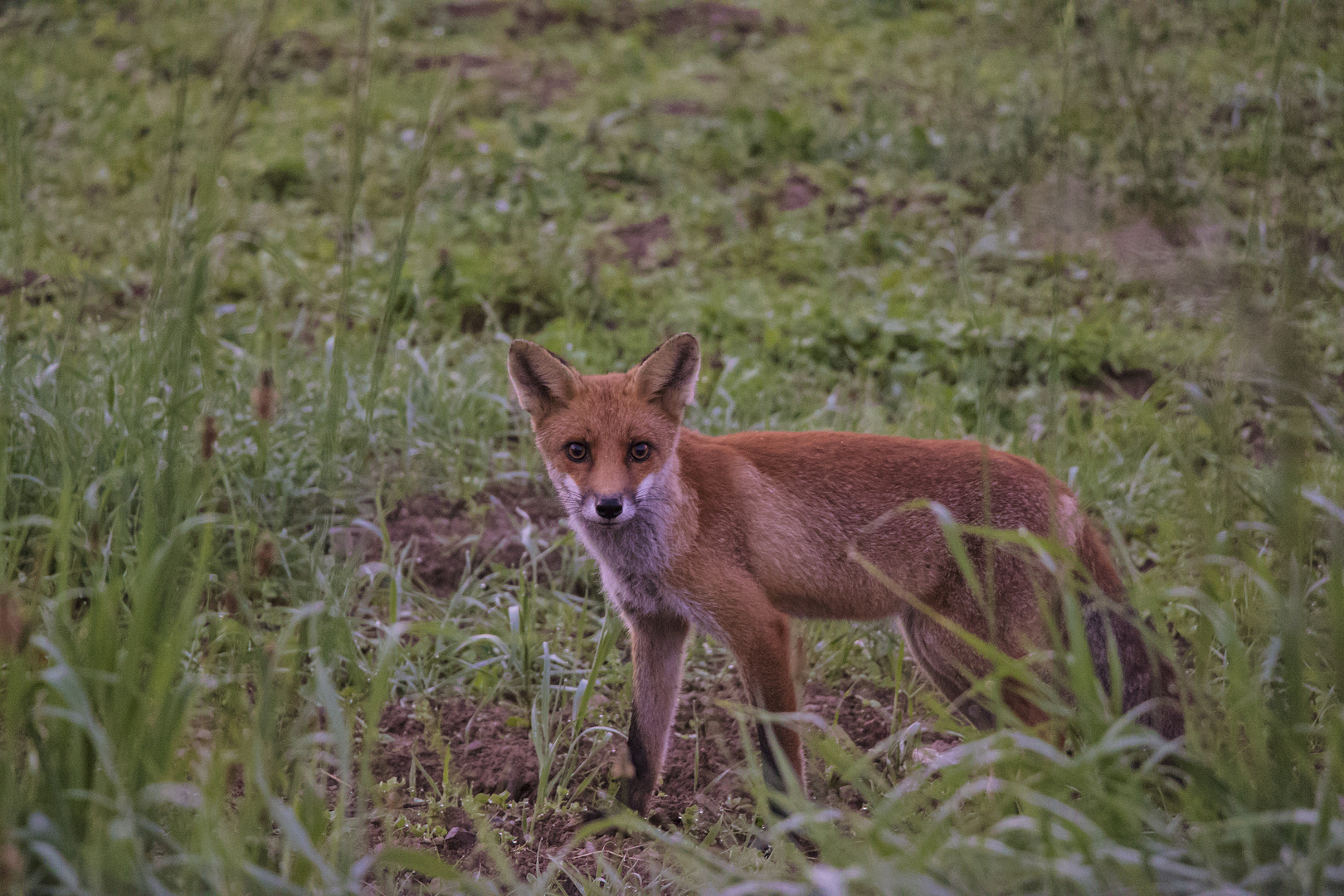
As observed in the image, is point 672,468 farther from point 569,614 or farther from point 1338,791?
point 1338,791

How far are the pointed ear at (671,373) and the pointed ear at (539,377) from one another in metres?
0.24

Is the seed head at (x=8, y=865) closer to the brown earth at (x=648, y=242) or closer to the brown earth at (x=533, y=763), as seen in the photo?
the brown earth at (x=533, y=763)

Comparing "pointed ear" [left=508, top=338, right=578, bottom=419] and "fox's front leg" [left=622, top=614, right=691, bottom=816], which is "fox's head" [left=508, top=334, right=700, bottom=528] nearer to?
"pointed ear" [left=508, top=338, right=578, bottom=419]

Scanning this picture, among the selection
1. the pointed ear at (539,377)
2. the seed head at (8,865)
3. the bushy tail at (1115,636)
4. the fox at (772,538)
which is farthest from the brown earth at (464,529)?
the seed head at (8,865)

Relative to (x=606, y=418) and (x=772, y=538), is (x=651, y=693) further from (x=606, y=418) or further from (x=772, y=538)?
(x=606, y=418)

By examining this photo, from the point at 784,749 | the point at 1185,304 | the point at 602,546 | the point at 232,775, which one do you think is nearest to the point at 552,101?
the point at 1185,304

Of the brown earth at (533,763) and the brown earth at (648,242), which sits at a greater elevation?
the brown earth at (648,242)

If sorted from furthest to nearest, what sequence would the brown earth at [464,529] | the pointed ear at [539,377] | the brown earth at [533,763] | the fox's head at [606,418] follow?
the brown earth at [464,529] → the pointed ear at [539,377] → the fox's head at [606,418] → the brown earth at [533,763]

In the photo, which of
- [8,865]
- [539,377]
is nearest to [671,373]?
[539,377]

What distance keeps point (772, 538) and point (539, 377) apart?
956 mm

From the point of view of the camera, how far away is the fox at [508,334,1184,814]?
129 inches

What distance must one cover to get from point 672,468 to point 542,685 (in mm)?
819

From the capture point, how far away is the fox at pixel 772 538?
3.29 meters

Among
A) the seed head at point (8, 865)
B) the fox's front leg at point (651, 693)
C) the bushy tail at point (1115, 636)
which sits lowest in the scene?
the fox's front leg at point (651, 693)
